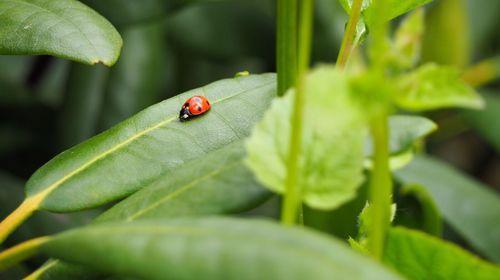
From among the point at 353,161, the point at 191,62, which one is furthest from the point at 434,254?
the point at 191,62

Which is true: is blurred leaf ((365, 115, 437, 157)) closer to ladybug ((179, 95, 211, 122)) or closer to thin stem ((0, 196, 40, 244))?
ladybug ((179, 95, 211, 122))

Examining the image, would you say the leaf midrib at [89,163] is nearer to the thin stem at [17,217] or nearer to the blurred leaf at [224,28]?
the thin stem at [17,217]

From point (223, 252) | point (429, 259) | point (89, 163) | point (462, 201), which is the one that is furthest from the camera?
point (462, 201)

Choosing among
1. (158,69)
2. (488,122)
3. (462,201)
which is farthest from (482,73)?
(158,69)

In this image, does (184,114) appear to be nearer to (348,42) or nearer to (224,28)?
(348,42)

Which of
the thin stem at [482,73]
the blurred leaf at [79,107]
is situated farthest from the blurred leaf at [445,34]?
the blurred leaf at [79,107]

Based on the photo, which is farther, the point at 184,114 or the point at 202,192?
the point at 184,114
